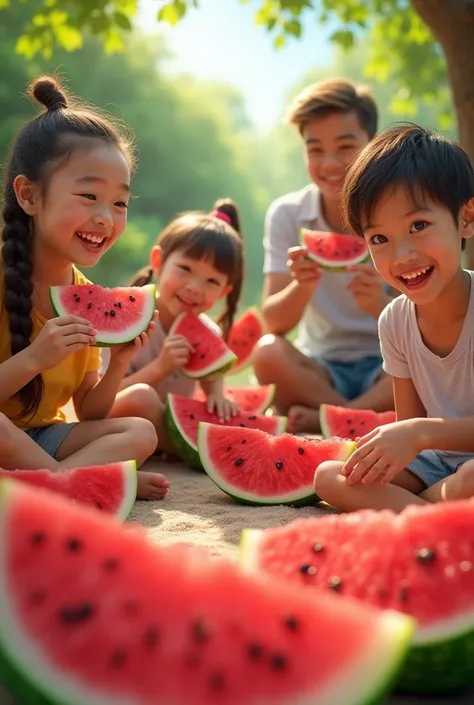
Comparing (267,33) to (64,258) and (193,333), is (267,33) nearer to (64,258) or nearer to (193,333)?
(193,333)

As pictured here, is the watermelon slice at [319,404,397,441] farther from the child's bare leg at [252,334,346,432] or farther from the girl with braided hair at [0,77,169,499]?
the girl with braided hair at [0,77,169,499]

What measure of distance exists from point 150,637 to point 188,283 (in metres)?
3.23

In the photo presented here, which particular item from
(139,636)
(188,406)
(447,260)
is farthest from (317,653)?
(188,406)

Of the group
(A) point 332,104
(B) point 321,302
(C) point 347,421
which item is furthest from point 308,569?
(A) point 332,104

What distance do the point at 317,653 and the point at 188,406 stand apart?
113 inches

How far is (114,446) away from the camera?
3.30m

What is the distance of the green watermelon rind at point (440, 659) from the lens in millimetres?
1520

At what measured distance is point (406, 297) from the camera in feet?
10.2

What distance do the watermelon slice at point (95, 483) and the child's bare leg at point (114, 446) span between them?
33 cm

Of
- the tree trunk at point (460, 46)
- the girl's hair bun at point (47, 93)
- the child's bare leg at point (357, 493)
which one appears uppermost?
the tree trunk at point (460, 46)

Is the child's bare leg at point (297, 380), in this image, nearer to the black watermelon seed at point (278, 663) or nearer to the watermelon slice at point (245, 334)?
the watermelon slice at point (245, 334)

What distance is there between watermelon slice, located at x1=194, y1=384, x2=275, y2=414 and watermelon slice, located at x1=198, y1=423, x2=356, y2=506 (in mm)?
1366

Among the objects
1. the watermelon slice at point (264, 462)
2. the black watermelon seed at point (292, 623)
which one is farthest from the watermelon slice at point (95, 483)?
the black watermelon seed at point (292, 623)

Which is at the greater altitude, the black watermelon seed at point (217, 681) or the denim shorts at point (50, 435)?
the denim shorts at point (50, 435)
